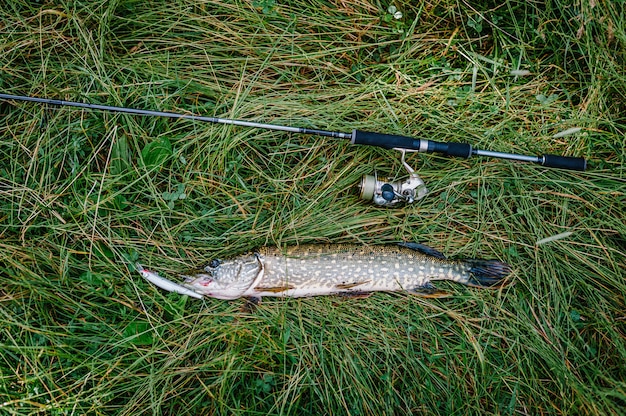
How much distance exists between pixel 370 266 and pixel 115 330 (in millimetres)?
1282

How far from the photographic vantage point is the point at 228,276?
2.21m

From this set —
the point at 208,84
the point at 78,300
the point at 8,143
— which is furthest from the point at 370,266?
the point at 8,143

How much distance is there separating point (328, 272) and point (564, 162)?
1.33 meters

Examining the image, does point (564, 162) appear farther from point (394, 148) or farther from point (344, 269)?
point (344, 269)

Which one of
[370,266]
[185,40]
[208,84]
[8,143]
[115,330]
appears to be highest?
[185,40]

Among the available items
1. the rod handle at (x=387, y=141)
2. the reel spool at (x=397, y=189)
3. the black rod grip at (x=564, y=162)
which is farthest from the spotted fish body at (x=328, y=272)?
the black rod grip at (x=564, y=162)

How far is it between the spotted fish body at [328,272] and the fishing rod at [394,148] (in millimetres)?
280

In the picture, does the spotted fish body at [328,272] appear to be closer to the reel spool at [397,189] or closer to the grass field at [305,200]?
the grass field at [305,200]

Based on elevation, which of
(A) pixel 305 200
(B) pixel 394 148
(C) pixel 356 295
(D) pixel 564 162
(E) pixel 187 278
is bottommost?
(C) pixel 356 295

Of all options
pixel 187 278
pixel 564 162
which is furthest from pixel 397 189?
pixel 187 278

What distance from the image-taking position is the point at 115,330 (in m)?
2.18

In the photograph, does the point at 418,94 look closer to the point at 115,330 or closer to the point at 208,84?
the point at 208,84

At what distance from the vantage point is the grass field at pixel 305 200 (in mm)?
2182

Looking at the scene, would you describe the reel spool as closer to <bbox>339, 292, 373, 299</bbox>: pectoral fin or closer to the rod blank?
the rod blank
